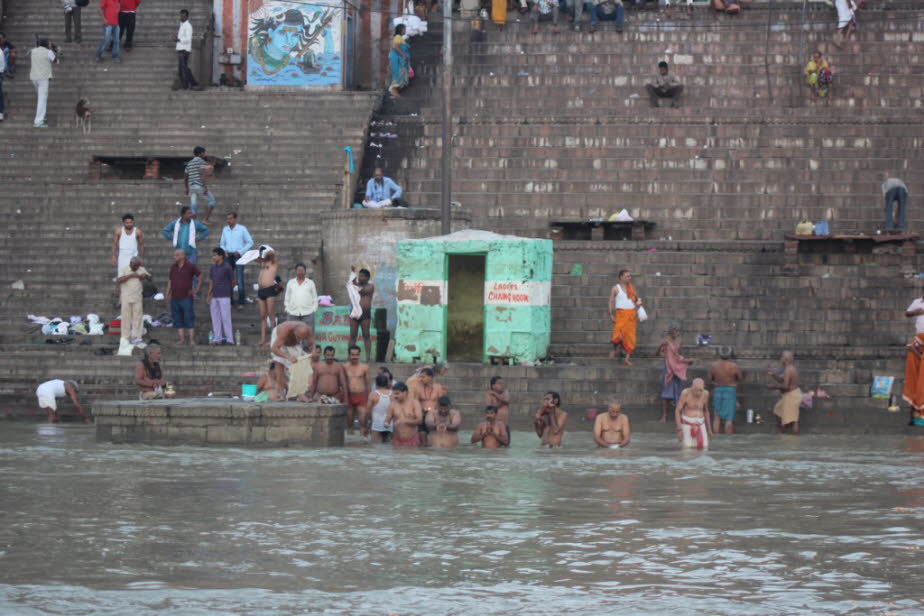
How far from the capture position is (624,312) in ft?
61.5

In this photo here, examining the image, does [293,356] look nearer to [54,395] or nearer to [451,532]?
[54,395]

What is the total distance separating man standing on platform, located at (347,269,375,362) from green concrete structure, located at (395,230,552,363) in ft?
1.30

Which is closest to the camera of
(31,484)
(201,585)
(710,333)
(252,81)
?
(201,585)

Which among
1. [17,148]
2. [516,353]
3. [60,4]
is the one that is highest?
[60,4]

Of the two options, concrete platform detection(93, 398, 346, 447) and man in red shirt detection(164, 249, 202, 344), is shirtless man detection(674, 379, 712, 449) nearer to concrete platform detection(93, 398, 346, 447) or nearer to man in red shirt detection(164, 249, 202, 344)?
concrete platform detection(93, 398, 346, 447)

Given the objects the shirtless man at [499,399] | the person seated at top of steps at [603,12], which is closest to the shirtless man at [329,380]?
the shirtless man at [499,399]

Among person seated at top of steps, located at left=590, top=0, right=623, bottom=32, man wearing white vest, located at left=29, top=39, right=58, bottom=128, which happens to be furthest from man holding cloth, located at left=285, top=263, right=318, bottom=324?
person seated at top of steps, located at left=590, top=0, right=623, bottom=32

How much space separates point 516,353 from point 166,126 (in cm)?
858

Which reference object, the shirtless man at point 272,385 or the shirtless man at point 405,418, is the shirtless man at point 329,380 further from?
the shirtless man at point 405,418

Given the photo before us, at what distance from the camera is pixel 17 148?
24.3 meters

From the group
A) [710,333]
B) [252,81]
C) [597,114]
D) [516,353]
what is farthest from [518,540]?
[252,81]

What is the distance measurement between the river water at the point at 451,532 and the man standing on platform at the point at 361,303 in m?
4.01

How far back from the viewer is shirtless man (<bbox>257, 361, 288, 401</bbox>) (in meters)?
16.3

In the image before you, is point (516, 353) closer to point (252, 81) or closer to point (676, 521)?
point (676, 521)
